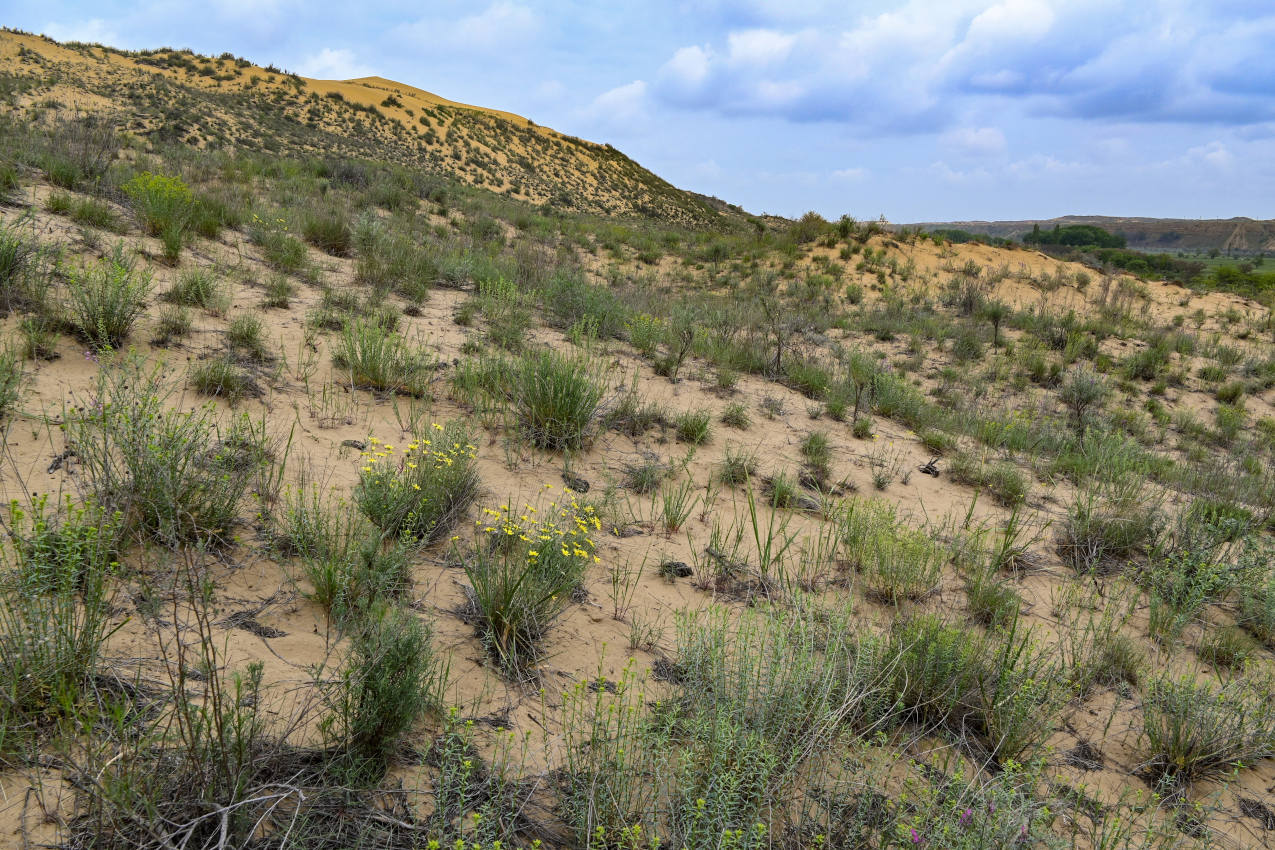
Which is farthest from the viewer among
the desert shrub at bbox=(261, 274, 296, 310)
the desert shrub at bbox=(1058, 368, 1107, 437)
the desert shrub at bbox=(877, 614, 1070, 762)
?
the desert shrub at bbox=(1058, 368, 1107, 437)

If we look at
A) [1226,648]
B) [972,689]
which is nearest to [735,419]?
[972,689]

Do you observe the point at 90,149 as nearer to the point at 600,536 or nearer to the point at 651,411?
the point at 651,411

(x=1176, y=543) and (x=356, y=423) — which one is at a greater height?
(x=356, y=423)

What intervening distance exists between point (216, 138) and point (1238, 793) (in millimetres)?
21588

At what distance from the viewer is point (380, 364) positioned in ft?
15.4

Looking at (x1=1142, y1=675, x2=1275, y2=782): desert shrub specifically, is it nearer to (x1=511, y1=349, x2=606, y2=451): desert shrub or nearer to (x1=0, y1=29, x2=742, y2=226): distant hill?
(x1=511, y1=349, x2=606, y2=451): desert shrub

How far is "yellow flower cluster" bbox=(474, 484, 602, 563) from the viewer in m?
2.87

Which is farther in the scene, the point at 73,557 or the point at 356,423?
the point at 356,423

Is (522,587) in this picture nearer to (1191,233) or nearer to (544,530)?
(544,530)

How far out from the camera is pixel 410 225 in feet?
36.2

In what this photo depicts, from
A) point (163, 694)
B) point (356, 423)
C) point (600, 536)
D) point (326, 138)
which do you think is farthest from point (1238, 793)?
point (326, 138)

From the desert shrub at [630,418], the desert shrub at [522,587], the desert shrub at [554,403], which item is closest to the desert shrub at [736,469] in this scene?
the desert shrub at [630,418]

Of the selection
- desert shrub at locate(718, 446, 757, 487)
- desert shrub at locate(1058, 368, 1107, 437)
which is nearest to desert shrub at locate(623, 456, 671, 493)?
desert shrub at locate(718, 446, 757, 487)

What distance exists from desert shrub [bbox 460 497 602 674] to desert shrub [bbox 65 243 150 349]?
3032mm
